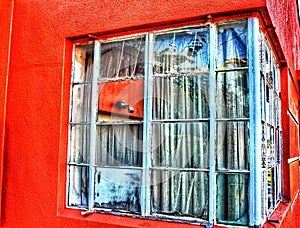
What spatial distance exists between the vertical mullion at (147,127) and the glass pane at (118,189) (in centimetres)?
7

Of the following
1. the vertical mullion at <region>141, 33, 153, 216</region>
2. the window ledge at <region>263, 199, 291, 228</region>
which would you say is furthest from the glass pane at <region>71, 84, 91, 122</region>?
the window ledge at <region>263, 199, 291, 228</region>

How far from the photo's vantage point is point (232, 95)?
260cm

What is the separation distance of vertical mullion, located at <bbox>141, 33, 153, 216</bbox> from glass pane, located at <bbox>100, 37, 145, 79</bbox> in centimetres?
8

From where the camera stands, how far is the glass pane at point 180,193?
2.60 m

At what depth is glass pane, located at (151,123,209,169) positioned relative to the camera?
2.64 meters

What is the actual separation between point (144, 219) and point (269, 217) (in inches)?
44.0

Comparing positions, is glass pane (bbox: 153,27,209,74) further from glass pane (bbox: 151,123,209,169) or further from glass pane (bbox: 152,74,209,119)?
glass pane (bbox: 151,123,209,169)

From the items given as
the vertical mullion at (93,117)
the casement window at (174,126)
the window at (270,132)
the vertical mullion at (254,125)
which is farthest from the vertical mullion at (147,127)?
the window at (270,132)

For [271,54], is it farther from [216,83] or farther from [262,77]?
[216,83]

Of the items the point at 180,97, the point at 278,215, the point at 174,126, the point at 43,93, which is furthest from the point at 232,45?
the point at 43,93

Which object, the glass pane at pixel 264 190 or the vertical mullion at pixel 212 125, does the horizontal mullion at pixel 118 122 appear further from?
the glass pane at pixel 264 190

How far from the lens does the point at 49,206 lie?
313cm

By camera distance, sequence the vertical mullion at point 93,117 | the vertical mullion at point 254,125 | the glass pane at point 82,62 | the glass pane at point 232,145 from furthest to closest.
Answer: the glass pane at point 82,62, the vertical mullion at point 93,117, the glass pane at point 232,145, the vertical mullion at point 254,125

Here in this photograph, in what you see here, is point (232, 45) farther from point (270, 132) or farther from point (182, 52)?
point (270, 132)
